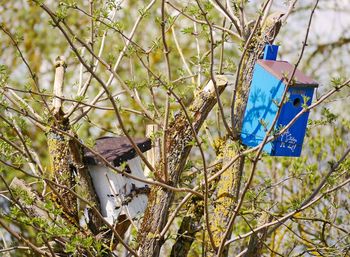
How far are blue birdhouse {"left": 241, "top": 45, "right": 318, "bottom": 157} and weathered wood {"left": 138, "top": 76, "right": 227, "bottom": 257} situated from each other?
0.16 meters

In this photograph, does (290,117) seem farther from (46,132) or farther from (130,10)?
(130,10)

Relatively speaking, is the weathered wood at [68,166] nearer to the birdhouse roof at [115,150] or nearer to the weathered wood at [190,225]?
the birdhouse roof at [115,150]

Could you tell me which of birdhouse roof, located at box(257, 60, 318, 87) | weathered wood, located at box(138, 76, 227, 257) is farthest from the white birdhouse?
birdhouse roof, located at box(257, 60, 318, 87)

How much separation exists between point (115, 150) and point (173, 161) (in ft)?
1.14

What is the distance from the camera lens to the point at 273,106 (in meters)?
3.00

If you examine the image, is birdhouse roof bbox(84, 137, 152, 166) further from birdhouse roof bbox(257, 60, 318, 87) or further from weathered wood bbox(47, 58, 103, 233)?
birdhouse roof bbox(257, 60, 318, 87)

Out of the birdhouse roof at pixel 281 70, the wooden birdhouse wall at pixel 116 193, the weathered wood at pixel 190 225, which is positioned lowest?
the weathered wood at pixel 190 225

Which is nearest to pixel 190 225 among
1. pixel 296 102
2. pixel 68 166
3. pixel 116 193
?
pixel 116 193

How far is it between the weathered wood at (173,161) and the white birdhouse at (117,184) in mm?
154

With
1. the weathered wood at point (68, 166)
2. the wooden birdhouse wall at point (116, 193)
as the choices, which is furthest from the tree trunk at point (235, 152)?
the weathered wood at point (68, 166)

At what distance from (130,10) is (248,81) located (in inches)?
140

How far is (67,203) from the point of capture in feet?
10.3

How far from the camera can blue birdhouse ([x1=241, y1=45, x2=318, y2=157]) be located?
2.97m

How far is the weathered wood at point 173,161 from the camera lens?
118 inches
